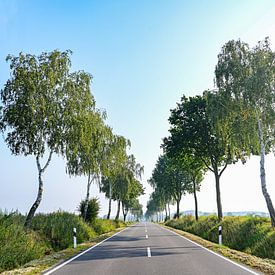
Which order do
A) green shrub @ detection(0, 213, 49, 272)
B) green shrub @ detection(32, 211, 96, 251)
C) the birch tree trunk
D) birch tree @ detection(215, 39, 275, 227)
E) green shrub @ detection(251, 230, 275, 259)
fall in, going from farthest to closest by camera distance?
the birch tree trunk
birch tree @ detection(215, 39, 275, 227)
green shrub @ detection(32, 211, 96, 251)
green shrub @ detection(251, 230, 275, 259)
green shrub @ detection(0, 213, 49, 272)

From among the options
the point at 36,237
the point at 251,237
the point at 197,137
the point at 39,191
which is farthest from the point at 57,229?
the point at 197,137

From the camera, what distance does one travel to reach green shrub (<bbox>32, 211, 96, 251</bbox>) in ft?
62.5

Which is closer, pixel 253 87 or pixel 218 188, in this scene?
pixel 253 87

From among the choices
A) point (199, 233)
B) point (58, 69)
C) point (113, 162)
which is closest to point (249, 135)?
point (199, 233)

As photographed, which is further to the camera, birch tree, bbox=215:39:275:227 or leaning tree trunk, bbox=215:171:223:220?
leaning tree trunk, bbox=215:171:223:220

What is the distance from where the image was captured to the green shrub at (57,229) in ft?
62.5

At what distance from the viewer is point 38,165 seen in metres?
20.9

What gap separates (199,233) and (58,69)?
57.5 feet

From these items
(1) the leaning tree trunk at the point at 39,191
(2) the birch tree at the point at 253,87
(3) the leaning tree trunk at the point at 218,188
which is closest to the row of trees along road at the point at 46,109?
(1) the leaning tree trunk at the point at 39,191

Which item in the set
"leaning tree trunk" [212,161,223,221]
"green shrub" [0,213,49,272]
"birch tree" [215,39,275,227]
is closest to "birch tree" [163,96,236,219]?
"leaning tree trunk" [212,161,223,221]

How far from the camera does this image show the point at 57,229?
20.0 meters

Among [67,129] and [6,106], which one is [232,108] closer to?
[67,129]

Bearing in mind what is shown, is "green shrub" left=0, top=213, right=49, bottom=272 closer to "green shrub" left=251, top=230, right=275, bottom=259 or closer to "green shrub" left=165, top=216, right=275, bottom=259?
"green shrub" left=251, top=230, right=275, bottom=259

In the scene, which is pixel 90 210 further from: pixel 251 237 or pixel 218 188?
pixel 251 237
